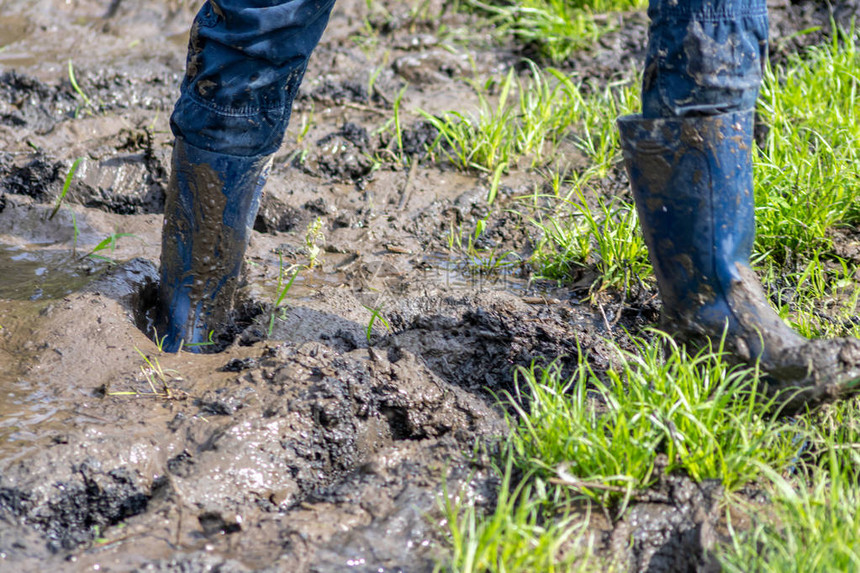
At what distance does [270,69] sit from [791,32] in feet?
12.2

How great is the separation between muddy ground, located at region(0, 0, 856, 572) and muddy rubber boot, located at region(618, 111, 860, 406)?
1.28 ft

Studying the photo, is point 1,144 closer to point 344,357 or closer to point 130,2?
point 130,2

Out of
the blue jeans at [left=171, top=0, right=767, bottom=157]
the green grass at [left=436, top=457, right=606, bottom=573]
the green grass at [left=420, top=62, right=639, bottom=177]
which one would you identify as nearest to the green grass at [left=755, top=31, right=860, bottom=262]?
the green grass at [left=420, top=62, right=639, bottom=177]

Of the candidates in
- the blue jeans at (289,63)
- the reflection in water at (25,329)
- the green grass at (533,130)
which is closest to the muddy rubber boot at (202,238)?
the blue jeans at (289,63)

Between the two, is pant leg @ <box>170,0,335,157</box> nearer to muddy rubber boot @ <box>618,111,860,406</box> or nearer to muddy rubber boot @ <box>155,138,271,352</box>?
muddy rubber boot @ <box>155,138,271,352</box>

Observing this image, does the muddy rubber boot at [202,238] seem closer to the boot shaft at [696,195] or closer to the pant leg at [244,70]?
the pant leg at [244,70]

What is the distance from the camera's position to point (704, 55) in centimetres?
185

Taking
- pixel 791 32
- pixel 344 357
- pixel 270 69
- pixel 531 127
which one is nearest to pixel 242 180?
pixel 270 69

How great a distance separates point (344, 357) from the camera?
2340 mm

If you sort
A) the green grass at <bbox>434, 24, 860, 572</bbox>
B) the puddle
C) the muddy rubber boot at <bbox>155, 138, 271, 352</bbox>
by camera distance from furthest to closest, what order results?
1. the puddle
2. the muddy rubber boot at <bbox>155, 138, 271, 352</bbox>
3. the green grass at <bbox>434, 24, 860, 572</bbox>

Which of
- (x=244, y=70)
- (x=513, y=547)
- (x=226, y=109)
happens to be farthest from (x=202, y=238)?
(x=513, y=547)

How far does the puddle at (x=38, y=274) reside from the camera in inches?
106

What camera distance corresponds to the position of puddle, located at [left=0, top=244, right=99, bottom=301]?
2.70m

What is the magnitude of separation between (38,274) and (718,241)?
2.30 metres
